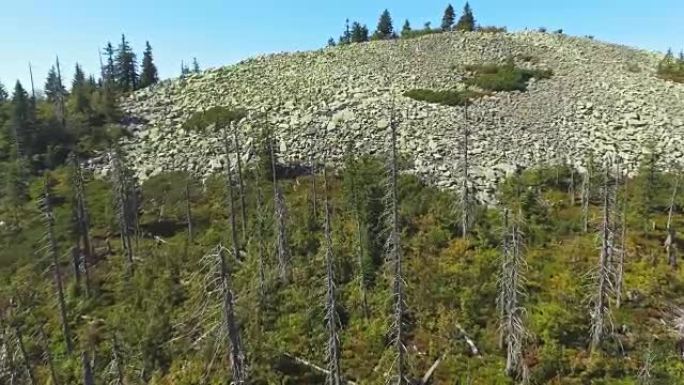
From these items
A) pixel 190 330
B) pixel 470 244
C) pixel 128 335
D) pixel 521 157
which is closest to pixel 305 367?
pixel 190 330

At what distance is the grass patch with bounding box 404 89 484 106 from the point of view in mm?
60844

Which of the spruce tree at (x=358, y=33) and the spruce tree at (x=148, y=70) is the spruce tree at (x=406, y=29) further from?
the spruce tree at (x=148, y=70)

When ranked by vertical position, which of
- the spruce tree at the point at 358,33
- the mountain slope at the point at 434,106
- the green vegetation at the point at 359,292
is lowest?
the green vegetation at the point at 359,292

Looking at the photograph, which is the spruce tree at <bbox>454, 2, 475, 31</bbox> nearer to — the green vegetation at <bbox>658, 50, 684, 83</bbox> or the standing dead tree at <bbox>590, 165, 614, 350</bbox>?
the green vegetation at <bbox>658, 50, 684, 83</bbox>

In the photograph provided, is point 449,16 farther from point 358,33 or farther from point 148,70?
point 148,70

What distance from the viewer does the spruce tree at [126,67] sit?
8981cm

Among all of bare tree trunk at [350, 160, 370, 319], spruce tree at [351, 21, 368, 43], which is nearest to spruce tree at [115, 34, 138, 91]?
spruce tree at [351, 21, 368, 43]

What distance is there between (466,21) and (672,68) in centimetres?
3434

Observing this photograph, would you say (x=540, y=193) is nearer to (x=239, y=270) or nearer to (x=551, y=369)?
(x=551, y=369)

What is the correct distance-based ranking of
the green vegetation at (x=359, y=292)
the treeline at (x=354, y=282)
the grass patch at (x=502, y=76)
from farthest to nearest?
the grass patch at (x=502, y=76) < the green vegetation at (x=359, y=292) < the treeline at (x=354, y=282)

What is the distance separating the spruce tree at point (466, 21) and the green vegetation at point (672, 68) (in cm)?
2989

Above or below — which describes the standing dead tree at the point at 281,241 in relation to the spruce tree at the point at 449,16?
below

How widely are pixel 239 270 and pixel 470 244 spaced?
16.1 m

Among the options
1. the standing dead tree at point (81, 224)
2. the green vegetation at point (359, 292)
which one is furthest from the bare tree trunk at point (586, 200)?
the standing dead tree at point (81, 224)
